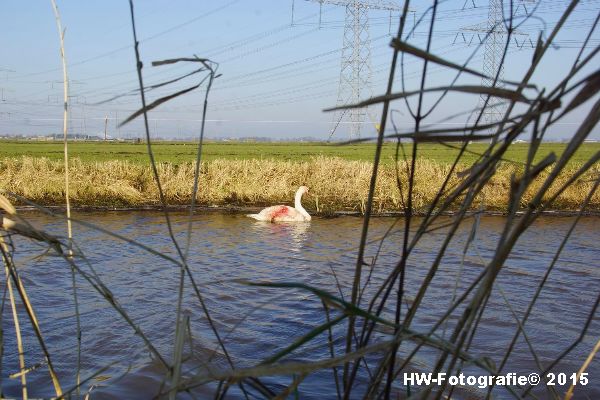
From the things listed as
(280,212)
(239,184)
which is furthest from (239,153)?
(280,212)

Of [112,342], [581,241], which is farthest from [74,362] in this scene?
[581,241]

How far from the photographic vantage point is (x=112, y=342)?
633 centimetres

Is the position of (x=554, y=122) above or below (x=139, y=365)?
above

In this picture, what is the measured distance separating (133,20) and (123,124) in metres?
0.21

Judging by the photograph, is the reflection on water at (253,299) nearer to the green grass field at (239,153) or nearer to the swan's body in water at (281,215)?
the swan's body in water at (281,215)

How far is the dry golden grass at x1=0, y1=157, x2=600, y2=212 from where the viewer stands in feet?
62.7

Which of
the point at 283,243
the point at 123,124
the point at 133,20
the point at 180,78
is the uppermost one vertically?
the point at 133,20

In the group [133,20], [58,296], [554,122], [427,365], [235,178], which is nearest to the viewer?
[554,122]

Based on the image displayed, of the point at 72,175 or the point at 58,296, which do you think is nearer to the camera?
the point at 58,296

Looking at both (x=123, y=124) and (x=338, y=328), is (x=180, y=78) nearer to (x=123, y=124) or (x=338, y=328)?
(x=123, y=124)

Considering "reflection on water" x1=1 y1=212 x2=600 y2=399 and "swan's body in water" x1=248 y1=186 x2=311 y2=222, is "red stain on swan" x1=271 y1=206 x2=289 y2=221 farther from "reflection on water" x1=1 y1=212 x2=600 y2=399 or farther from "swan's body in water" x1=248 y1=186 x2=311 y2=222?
"reflection on water" x1=1 y1=212 x2=600 y2=399

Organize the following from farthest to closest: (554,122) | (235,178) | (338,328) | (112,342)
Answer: (235,178), (338,328), (112,342), (554,122)

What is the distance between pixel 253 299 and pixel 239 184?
40.4 feet

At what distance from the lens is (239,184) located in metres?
20.4
